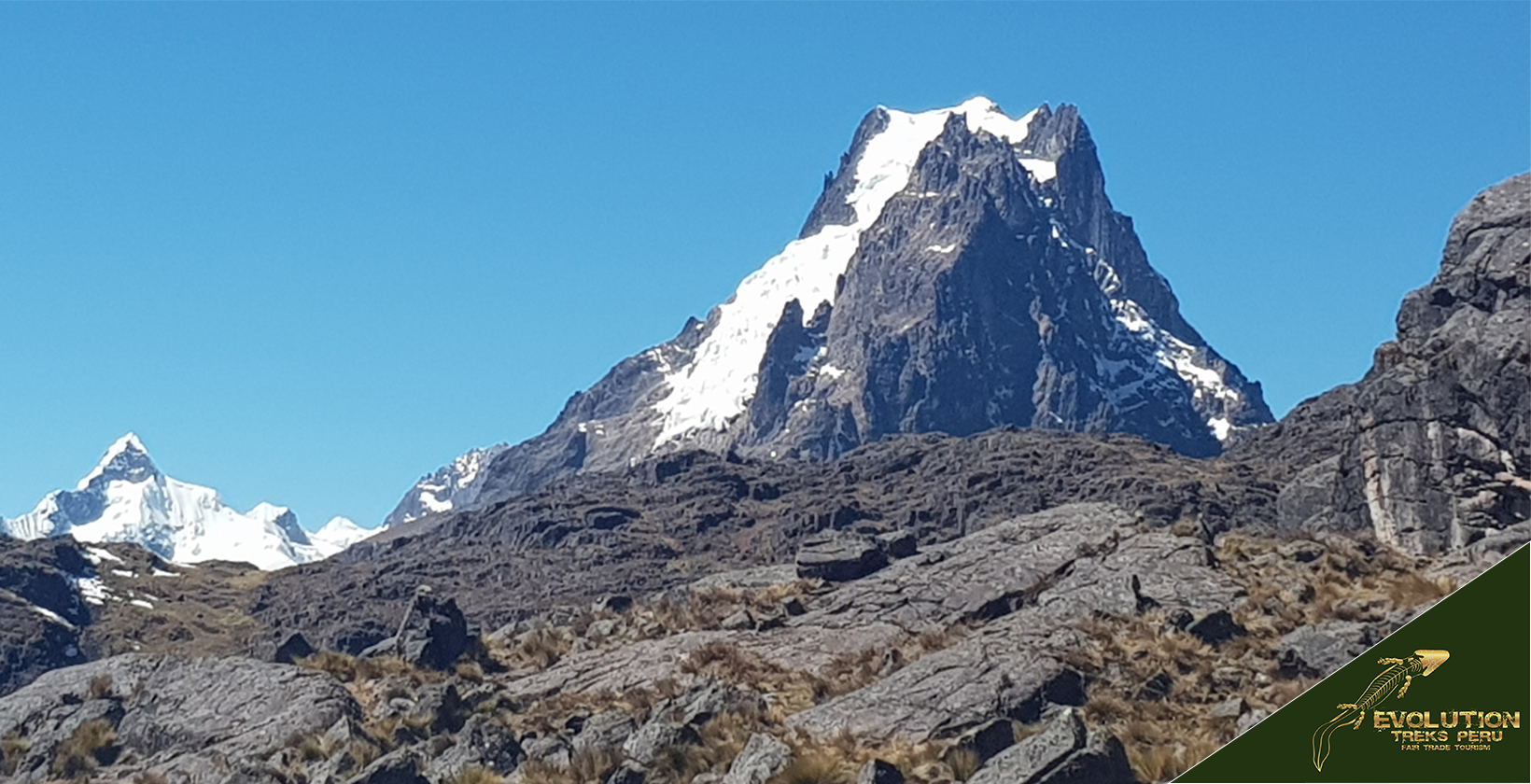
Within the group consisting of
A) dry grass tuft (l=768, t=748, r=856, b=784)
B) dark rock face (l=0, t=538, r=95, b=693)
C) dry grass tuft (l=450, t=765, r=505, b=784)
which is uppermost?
dark rock face (l=0, t=538, r=95, b=693)

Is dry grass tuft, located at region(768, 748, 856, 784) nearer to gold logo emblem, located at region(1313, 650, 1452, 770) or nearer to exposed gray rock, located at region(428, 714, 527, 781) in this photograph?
exposed gray rock, located at region(428, 714, 527, 781)

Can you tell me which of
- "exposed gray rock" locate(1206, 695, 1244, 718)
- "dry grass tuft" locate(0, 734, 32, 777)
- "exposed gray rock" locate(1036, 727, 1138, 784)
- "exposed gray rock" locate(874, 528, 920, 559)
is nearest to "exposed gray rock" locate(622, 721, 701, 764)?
"exposed gray rock" locate(1036, 727, 1138, 784)

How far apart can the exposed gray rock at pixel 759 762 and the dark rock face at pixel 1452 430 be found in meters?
20.9

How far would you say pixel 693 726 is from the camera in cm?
4409

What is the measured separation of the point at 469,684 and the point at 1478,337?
A: 30979 mm

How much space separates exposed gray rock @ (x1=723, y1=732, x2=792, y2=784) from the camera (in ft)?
129

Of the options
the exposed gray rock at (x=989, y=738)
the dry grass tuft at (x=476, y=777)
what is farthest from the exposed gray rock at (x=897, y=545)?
the dry grass tuft at (x=476, y=777)

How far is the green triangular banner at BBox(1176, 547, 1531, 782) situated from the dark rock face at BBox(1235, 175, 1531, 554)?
1918cm

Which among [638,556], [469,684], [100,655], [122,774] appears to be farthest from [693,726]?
[638,556]

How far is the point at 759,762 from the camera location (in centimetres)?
3975

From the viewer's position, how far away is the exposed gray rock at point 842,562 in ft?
208

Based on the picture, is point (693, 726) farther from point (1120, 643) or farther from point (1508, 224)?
point (1508, 224)

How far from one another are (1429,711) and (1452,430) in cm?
2632

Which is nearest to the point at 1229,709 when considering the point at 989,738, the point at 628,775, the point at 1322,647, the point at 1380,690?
the point at 1322,647
